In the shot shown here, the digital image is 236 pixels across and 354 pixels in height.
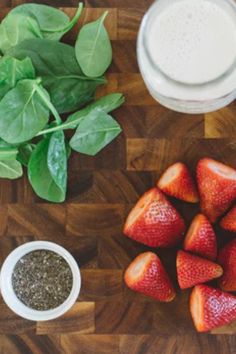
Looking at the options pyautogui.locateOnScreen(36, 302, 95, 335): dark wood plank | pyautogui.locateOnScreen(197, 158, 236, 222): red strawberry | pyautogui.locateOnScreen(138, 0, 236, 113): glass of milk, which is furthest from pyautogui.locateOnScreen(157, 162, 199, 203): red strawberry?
pyautogui.locateOnScreen(36, 302, 95, 335): dark wood plank

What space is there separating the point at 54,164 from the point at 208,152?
0.80ft

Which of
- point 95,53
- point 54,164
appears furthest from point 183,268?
point 95,53

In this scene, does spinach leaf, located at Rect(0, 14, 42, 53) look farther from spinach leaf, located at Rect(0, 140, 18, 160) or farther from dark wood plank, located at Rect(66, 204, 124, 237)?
dark wood plank, located at Rect(66, 204, 124, 237)

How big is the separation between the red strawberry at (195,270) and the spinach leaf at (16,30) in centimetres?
41

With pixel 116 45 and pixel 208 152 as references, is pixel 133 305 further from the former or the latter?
pixel 116 45

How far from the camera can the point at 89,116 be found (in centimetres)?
101

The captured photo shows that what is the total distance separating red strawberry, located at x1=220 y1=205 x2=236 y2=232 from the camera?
1034 mm

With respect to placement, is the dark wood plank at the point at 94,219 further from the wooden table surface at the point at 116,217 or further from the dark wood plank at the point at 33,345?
the dark wood plank at the point at 33,345

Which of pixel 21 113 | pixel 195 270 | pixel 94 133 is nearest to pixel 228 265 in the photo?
pixel 195 270

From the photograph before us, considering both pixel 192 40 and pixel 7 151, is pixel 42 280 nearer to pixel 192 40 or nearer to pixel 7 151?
pixel 7 151

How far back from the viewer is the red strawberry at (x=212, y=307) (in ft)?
3.31

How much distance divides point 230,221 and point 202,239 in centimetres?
6

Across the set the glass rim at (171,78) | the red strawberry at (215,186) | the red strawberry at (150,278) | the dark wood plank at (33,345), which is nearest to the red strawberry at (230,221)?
the red strawberry at (215,186)

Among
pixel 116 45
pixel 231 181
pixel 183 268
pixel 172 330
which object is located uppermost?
pixel 116 45
